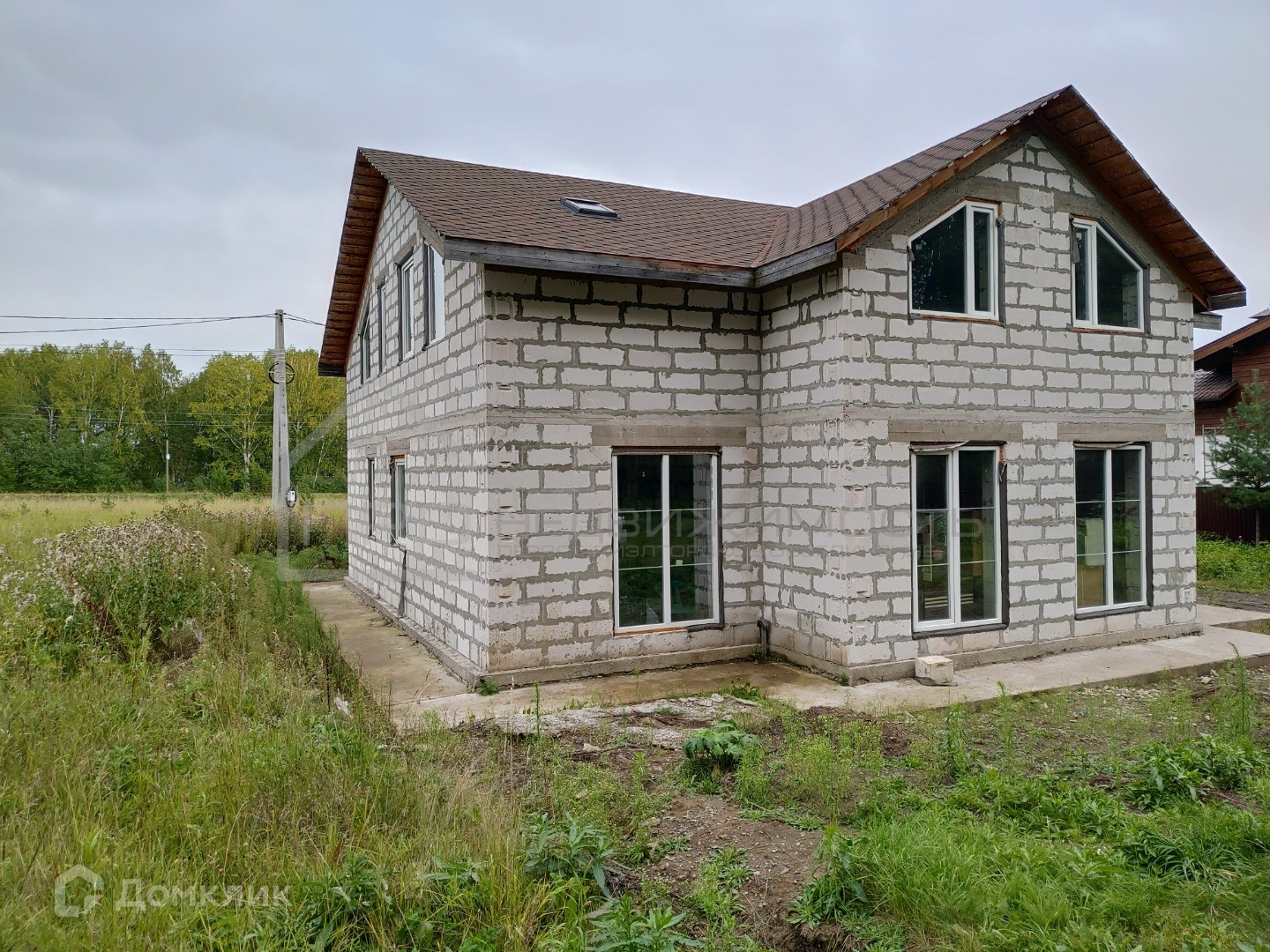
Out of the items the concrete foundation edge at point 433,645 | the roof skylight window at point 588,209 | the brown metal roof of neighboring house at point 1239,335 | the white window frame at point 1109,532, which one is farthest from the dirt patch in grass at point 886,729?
the brown metal roof of neighboring house at point 1239,335

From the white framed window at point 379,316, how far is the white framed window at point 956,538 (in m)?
8.44

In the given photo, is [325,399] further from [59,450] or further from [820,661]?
[820,661]

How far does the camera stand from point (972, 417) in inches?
356

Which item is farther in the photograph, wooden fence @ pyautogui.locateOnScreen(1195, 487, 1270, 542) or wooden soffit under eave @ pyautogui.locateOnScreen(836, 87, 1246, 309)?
wooden fence @ pyautogui.locateOnScreen(1195, 487, 1270, 542)

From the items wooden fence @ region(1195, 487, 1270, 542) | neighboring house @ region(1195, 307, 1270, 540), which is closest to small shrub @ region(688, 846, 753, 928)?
wooden fence @ region(1195, 487, 1270, 542)

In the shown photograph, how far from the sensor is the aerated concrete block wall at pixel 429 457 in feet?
28.3

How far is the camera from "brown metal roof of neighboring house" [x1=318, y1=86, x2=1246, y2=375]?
26.8 ft

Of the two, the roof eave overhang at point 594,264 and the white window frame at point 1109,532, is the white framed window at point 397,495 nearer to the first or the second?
the roof eave overhang at point 594,264

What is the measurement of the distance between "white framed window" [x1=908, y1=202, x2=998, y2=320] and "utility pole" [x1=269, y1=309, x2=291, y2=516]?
1845 cm

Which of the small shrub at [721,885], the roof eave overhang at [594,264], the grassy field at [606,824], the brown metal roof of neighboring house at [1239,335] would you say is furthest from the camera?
the brown metal roof of neighboring house at [1239,335]

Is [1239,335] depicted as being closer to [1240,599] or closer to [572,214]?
[1240,599]

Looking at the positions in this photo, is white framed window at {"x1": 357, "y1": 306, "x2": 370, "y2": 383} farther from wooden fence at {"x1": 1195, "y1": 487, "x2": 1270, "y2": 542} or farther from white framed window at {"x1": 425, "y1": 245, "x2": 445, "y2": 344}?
wooden fence at {"x1": 1195, "y1": 487, "x2": 1270, "y2": 542}

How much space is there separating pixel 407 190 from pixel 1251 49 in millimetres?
9916

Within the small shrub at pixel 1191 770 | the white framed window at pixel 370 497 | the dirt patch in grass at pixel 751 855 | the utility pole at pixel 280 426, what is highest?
the utility pole at pixel 280 426
